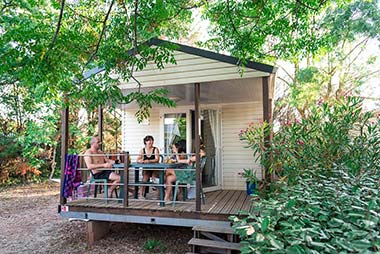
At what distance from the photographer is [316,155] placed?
10.1 ft

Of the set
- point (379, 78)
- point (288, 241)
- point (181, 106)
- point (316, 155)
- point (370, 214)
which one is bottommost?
point (288, 241)

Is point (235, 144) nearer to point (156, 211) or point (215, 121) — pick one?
point (215, 121)

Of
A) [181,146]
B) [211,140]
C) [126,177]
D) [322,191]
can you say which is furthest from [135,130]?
[322,191]

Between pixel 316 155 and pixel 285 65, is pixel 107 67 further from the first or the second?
pixel 285 65

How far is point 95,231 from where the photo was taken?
4.75 meters

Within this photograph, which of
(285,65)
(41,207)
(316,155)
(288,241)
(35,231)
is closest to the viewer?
(288,241)

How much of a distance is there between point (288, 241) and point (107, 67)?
3163mm

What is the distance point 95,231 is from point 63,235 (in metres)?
0.94

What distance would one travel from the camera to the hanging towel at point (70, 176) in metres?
4.76

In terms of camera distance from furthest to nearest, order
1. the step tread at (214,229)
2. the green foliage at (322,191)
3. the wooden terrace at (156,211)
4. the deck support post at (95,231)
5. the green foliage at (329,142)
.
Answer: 1. the deck support post at (95,231)
2. the wooden terrace at (156,211)
3. the step tread at (214,229)
4. the green foliage at (329,142)
5. the green foliage at (322,191)

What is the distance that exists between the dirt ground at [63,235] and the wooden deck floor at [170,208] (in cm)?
59

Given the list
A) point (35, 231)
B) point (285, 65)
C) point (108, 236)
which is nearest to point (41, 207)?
point (35, 231)

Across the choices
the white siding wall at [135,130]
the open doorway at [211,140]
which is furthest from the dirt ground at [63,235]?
the white siding wall at [135,130]

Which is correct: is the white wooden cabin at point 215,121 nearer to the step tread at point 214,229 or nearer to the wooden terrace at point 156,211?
the wooden terrace at point 156,211
